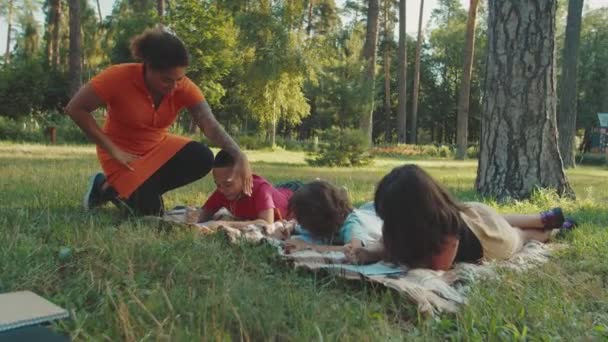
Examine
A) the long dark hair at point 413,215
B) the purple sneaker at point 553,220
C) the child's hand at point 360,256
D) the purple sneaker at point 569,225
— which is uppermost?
the long dark hair at point 413,215

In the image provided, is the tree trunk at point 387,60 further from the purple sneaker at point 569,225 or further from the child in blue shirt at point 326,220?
the child in blue shirt at point 326,220

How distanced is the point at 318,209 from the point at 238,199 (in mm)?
845

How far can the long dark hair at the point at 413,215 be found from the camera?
2.86 metres

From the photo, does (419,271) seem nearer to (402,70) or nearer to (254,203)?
(254,203)

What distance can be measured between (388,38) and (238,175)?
38.4 m

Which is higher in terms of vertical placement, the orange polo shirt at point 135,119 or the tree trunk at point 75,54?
the tree trunk at point 75,54

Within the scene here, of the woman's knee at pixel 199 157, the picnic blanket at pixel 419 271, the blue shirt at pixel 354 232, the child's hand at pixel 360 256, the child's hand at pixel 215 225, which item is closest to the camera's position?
the picnic blanket at pixel 419 271

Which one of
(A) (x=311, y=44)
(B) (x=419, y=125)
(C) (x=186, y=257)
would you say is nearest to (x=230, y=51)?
(A) (x=311, y=44)

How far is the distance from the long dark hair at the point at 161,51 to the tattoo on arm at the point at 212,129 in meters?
0.51

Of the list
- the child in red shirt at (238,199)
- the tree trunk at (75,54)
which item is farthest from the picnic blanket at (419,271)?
the tree trunk at (75,54)

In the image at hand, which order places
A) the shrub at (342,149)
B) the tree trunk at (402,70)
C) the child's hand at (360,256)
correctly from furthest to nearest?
the tree trunk at (402,70), the shrub at (342,149), the child's hand at (360,256)

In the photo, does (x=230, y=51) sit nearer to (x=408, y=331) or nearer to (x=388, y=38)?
(x=388, y=38)

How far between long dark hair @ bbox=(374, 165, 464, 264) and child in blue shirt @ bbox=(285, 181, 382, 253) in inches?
29.0

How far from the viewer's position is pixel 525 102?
6.34m
